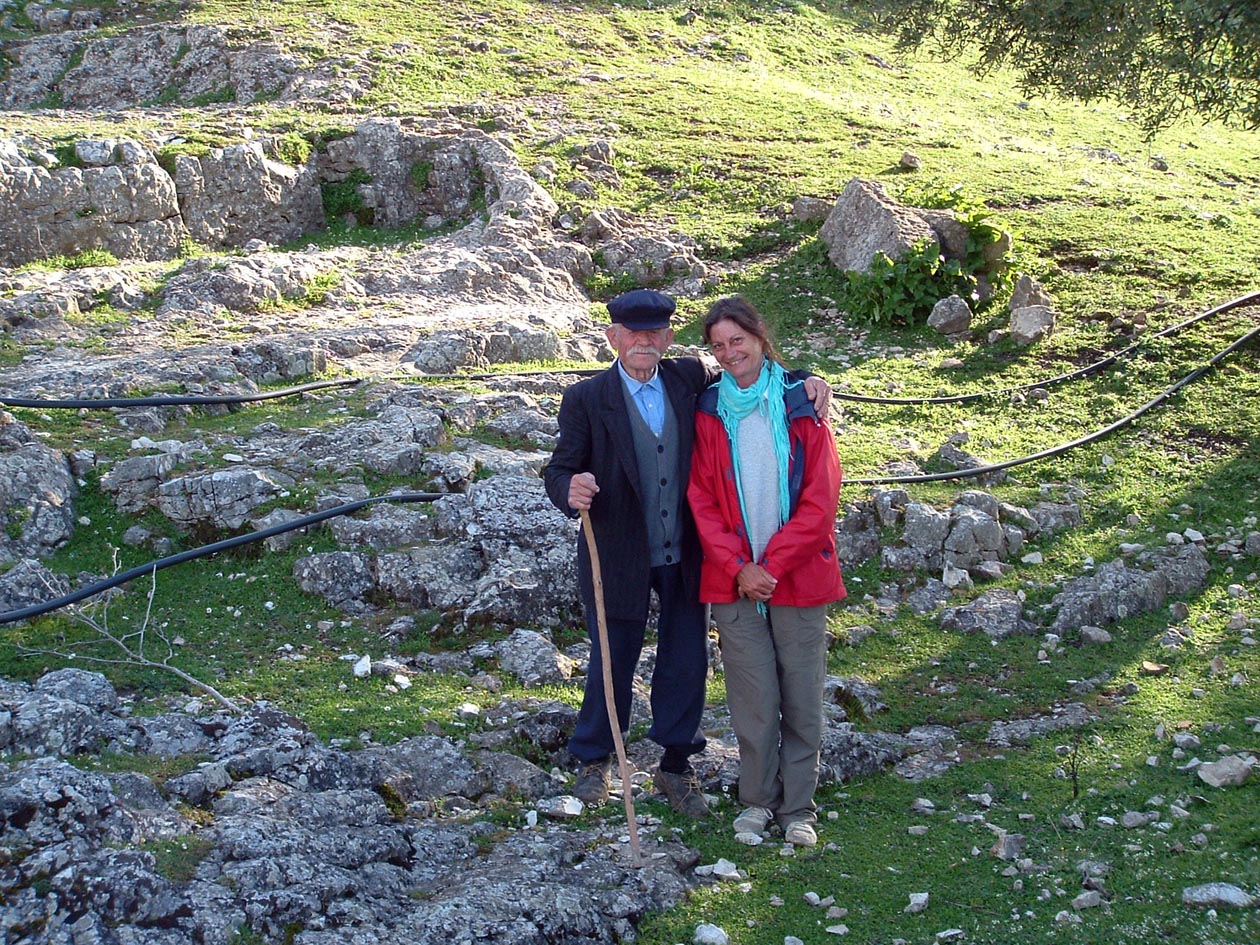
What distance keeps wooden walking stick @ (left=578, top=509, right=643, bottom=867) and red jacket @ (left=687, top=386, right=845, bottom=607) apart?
1.42 feet

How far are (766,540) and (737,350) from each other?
792 mm

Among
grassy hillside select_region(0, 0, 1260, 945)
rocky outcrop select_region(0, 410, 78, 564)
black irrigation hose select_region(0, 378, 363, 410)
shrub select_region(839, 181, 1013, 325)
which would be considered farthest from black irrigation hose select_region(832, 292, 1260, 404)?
rocky outcrop select_region(0, 410, 78, 564)

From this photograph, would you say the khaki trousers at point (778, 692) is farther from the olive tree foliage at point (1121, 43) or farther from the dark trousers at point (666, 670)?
the olive tree foliage at point (1121, 43)

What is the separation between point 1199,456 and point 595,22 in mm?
14632

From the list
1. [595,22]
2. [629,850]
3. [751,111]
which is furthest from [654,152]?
[629,850]

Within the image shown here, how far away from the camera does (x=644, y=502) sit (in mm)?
5090

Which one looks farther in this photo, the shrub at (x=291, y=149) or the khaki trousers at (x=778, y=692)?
the shrub at (x=291, y=149)

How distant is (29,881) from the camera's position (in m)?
3.72

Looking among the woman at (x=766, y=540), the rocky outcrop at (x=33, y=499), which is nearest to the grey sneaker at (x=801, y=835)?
the woman at (x=766, y=540)

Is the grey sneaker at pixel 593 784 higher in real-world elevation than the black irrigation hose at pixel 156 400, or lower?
higher

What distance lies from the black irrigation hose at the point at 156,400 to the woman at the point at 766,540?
4829 mm

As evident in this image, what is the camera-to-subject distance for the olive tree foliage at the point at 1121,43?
27.5 feet

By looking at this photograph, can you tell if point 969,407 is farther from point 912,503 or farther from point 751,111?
point 751,111

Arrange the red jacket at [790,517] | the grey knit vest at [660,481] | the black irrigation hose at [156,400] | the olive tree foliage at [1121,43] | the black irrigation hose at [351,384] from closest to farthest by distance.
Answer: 1. the red jacket at [790,517]
2. the grey knit vest at [660,481]
3. the black irrigation hose at [351,384]
4. the black irrigation hose at [156,400]
5. the olive tree foliage at [1121,43]
